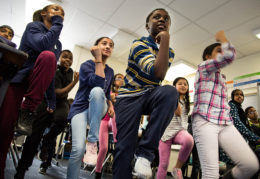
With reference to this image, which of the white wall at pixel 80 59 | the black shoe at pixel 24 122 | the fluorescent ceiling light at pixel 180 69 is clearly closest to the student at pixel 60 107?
the black shoe at pixel 24 122

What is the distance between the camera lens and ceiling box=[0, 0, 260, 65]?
3229 mm

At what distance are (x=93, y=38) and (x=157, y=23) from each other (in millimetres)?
4016

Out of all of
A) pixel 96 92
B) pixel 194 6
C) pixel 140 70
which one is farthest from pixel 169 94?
pixel 194 6

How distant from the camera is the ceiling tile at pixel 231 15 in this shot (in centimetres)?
305

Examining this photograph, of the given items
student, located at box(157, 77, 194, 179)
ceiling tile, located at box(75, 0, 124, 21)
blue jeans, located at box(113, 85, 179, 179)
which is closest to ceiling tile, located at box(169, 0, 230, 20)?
ceiling tile, located at box(75, 0, 124, 21)

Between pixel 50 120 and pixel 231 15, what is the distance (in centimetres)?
354

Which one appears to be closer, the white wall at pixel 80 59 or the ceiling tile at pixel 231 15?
the ceiling tile at pixel 231 15

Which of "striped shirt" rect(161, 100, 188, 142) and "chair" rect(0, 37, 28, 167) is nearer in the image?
"chair" rect(0, 37, 28, 167)

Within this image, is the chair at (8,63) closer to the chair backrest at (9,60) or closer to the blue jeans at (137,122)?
the chair backrest at (9,60)

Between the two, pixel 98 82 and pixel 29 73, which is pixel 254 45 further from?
pixel 29 73

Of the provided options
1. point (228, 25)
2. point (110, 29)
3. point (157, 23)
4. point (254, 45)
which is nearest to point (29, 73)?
point (157, 23)

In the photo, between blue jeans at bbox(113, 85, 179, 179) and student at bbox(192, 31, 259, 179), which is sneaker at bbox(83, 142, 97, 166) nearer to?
blue jeans at bbox(113, 85, 179, 179)

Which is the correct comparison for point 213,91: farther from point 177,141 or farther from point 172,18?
point 172,18

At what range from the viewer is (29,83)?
1117 millimetres
